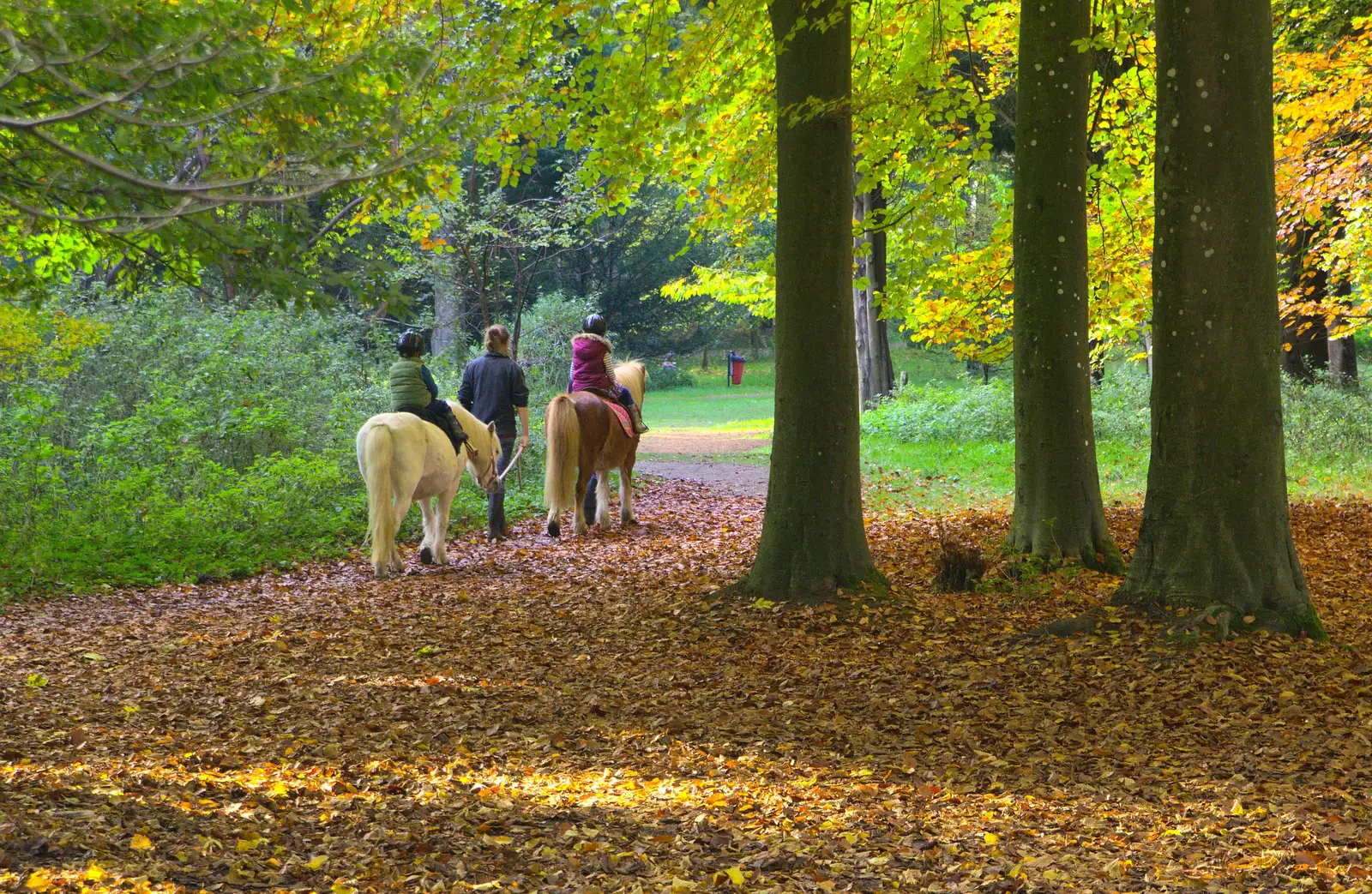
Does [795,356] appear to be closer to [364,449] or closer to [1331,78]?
[364,449]

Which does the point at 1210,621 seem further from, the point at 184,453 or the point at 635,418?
the point at 184,453

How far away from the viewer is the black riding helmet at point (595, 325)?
39.7ft

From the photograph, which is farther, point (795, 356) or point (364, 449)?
point (364, 449)

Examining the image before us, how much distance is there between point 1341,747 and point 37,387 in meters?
13.3

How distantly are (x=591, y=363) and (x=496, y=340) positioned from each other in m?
1.07

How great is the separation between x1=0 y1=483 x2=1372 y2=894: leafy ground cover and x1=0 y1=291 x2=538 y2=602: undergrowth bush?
172 centimetres

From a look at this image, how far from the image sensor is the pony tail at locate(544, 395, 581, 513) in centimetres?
1156

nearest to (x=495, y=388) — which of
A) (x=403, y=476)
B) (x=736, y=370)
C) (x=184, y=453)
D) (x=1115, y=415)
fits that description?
(x=403, y=476)

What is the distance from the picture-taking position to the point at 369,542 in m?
11.0

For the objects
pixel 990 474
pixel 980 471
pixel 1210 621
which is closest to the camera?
pixel 1210 621

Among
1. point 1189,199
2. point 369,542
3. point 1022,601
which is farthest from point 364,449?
point 1189,199

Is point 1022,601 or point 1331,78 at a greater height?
point 1331,78

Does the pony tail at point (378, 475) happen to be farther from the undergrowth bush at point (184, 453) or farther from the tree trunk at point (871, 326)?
the tree trunk at point (871, 326)

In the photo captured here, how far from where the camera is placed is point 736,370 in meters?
49.4
